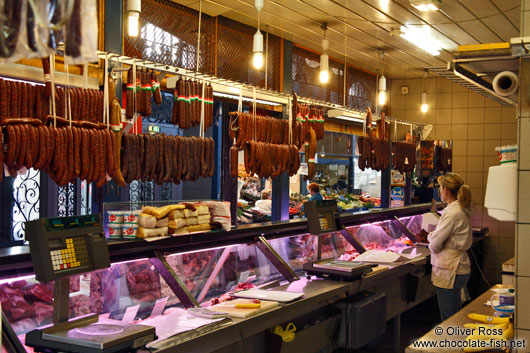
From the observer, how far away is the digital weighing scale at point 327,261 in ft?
15.3

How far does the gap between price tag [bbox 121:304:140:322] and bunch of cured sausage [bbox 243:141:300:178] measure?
2.04 meters

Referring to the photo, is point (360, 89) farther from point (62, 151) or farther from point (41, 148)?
point (41, 148)

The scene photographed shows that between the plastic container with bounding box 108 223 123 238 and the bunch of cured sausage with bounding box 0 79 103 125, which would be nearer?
the bunch of cured sausage with bounding box 0 79 103 125

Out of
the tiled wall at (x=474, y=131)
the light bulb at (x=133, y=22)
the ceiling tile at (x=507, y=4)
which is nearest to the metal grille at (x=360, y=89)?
the tiled wall at (x=474, y=131)

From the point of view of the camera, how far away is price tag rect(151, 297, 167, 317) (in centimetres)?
369

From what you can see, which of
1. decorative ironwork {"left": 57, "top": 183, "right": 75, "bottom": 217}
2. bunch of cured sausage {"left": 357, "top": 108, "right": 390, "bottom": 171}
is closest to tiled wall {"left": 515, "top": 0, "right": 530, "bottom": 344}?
decorative ironwork {"left": 57, "top": 183, "right": 75, "bottom": 217}

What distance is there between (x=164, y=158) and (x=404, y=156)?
19.7 ft

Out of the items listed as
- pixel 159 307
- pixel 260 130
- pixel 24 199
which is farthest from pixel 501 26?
pixel 24 199

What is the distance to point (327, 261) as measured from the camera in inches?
196

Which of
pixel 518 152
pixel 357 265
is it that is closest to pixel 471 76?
pixel 518 152

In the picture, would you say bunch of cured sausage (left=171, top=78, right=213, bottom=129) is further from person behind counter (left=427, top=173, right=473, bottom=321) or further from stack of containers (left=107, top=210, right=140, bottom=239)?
person behind counter (left=427, top=173, right=473, bottom=321)

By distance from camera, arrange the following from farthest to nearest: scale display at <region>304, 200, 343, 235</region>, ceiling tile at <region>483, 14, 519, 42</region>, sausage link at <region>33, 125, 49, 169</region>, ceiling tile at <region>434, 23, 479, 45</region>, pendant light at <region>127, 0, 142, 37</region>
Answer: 1. ceiling tile at <region>434, 23, 479, 45</region>
2. ceiling tile at <region>483, 14, 519, 42</region>
3. scale display at <region>304, 200, 343, 235</region>
4. pendant light at <region>127, 0, 142, 37</region>
5. sausage link at <region>33, 125, 49, 169</region>

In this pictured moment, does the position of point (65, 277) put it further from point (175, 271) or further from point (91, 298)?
point (175, 271)

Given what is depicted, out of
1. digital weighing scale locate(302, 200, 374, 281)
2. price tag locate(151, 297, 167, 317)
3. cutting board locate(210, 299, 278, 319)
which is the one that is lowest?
price tag locate(151, 297, 167, 317)
